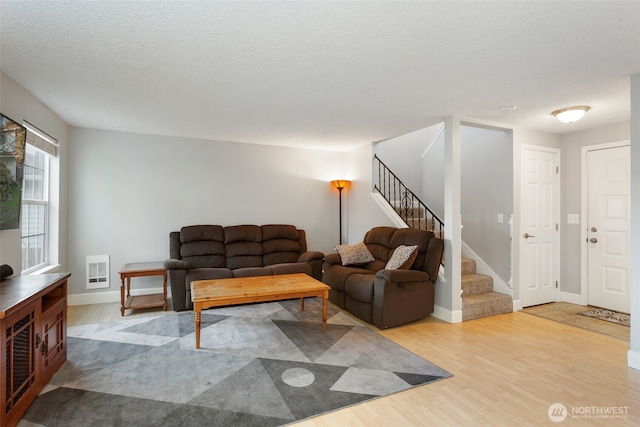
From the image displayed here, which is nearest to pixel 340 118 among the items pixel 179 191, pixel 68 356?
pixel 179 191

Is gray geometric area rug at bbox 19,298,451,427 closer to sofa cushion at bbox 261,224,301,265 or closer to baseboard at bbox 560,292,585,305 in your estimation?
sofa cushion at bbox 261,224,301,265

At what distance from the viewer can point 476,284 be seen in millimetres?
4352

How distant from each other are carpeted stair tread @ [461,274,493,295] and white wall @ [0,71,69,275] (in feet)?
15.4

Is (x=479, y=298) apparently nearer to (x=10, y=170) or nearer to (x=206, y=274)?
(x=206, y=274)

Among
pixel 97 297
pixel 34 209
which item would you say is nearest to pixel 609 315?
pixel 97 297

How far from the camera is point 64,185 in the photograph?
13.8 ft

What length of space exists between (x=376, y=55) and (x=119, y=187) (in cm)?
404

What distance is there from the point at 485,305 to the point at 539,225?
145cm

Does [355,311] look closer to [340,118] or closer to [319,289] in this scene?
[319,289]

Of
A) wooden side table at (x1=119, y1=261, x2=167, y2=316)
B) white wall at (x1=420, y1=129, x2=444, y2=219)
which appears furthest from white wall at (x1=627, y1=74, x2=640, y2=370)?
wooden side table at (x1=119, y1=261, x2=167, y2=316)

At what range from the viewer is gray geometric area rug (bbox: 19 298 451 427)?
2098 millimetres

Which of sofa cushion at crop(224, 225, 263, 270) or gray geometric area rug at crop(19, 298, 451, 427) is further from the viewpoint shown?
sofa cushion at crop(224, 225, 263, 270)

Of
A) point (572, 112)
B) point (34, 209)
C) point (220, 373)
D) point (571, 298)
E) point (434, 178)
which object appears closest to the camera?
point (220, 373)

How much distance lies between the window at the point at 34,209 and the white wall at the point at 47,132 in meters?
0.12
